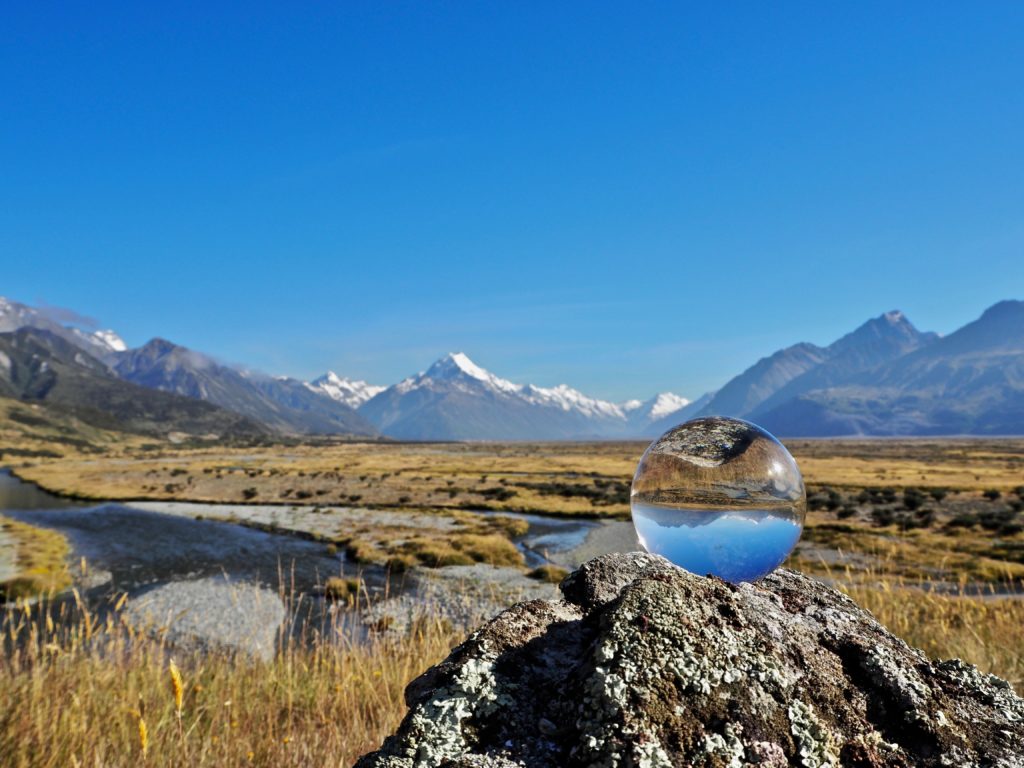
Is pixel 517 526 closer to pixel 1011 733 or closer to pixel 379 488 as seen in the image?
pixel 379 488

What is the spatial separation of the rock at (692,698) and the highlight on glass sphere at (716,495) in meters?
0.86

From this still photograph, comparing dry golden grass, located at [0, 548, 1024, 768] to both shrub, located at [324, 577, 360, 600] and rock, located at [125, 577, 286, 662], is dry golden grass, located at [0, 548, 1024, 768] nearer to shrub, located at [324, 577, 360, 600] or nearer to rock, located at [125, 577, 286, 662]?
rock, located at [125, 577, 286, 662]

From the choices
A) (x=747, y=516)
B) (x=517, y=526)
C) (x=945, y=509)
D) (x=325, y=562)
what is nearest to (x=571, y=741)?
(x=747, y=516)

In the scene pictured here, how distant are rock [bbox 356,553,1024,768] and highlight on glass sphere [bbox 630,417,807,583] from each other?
861 mm

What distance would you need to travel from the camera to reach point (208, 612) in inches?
939

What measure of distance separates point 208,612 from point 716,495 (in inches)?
991

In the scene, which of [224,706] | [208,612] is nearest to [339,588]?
[208,612]

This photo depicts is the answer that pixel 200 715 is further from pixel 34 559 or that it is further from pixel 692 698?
pixel 34 559

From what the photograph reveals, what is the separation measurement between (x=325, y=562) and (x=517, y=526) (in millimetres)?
15052

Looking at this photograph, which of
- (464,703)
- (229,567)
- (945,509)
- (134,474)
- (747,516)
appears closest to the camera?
(464,703)

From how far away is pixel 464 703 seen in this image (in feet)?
6.31

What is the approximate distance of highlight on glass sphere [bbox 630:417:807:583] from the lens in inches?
127

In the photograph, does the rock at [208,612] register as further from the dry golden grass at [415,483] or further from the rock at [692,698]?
the dry golden grass at [415,483]

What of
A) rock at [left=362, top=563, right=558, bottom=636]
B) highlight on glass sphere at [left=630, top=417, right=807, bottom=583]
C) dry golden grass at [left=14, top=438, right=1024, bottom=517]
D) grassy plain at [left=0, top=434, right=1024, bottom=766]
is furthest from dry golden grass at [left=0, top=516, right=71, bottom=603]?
highlight on glass sphere at [left=630, top=417, right=807, bottom=583]
